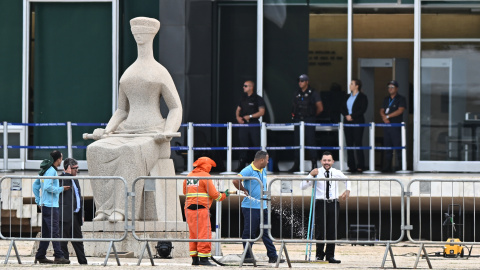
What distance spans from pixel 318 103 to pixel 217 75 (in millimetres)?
3084

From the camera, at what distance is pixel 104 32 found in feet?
85.5

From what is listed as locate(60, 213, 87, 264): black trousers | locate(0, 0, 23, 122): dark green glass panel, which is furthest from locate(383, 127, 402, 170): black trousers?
locate(60, 213, 87, 264): black trousers

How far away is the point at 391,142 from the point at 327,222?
25.1 ft

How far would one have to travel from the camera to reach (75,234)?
55.5ft

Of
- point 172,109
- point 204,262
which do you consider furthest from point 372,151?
point 204,262

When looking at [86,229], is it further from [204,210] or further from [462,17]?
[462,17]

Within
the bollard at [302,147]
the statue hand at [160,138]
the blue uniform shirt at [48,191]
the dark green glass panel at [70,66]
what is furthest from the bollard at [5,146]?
the blue uniform shirt at [48,191]

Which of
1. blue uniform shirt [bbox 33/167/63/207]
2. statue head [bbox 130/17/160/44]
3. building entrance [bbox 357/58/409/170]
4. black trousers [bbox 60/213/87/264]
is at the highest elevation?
statue head [bbox 130/17/160/44]

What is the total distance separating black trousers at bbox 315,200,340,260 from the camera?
17.0 meters

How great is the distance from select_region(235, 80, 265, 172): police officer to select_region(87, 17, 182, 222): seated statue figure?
5.23 metres

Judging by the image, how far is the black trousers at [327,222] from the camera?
1703 cm

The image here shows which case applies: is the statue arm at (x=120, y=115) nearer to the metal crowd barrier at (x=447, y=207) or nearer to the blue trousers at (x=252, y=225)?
the blue trousers at (x=252, y=225)

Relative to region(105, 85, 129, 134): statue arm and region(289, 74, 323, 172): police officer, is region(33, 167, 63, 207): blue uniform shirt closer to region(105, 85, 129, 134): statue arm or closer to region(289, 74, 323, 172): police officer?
region(105, 85, 129, 134): statue arm

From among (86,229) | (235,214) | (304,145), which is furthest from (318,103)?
(86,229)
